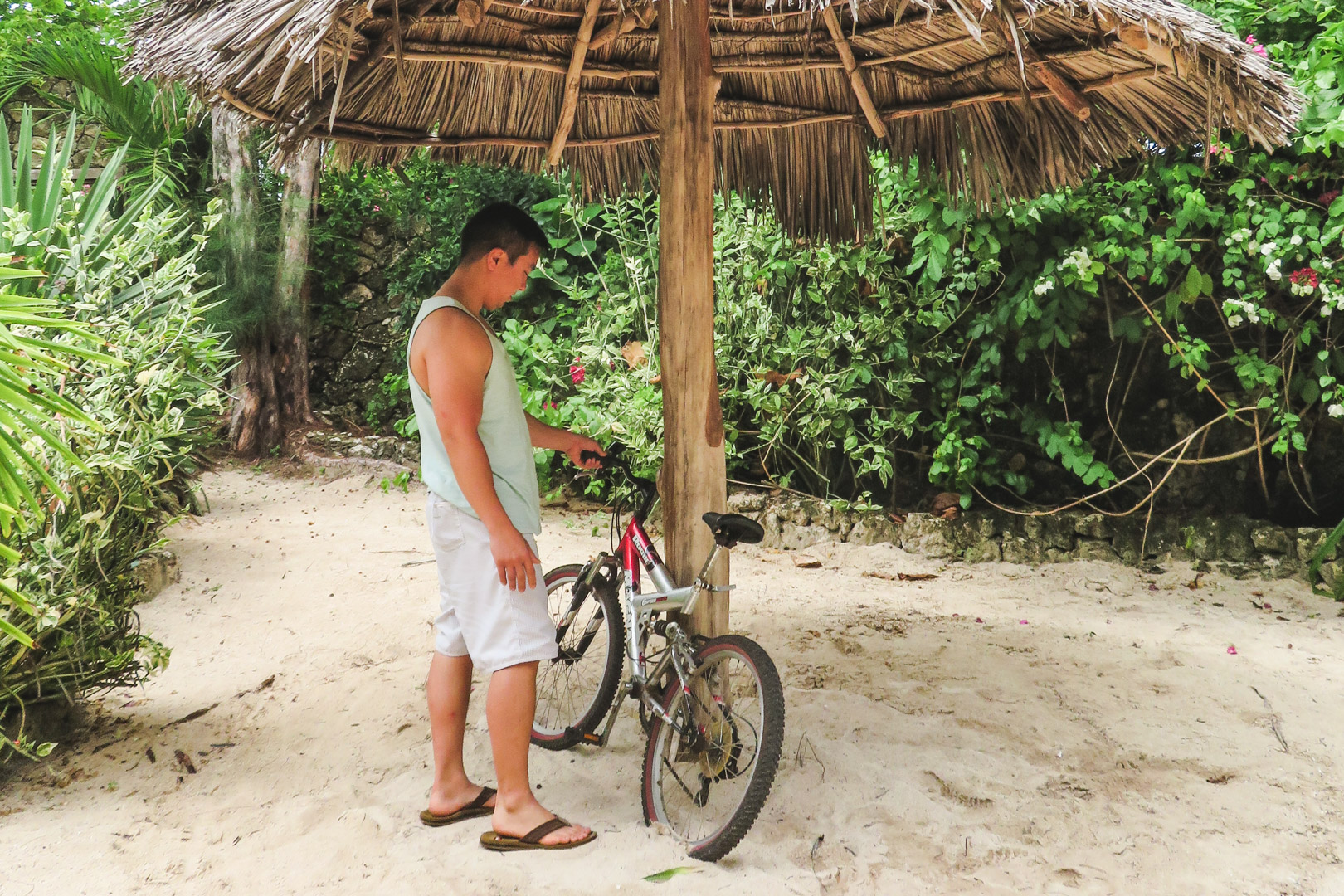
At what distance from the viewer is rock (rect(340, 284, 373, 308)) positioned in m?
8.37

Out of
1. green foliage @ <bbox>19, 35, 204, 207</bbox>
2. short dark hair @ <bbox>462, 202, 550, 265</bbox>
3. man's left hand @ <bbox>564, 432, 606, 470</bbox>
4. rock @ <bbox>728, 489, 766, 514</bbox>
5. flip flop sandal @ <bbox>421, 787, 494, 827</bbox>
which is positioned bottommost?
flip flop sandal @ <bbox>421, 787, 494, 827</bbox>

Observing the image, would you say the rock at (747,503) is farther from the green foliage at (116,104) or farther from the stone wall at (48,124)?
the stone wall at (48,124)

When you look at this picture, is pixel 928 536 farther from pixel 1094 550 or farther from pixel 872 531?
pixel 1094 550

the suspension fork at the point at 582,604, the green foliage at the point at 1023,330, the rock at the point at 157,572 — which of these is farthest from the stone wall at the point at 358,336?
the suspension fork at the point at 582,604

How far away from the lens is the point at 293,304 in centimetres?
771

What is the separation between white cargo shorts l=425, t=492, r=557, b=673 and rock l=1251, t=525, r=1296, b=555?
13.3ft

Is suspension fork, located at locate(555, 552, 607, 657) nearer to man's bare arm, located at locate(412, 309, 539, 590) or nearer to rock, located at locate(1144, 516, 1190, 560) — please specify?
man's bare arm, located at locate(412, 309, 539, 590)

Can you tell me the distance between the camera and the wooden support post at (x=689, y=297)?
8.75ft

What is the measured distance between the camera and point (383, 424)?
807cm

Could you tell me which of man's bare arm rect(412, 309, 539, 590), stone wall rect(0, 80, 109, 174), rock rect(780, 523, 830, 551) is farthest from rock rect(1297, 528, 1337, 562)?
stone wall rect(0, 80, 109, 174)

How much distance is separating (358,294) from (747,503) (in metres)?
4.81

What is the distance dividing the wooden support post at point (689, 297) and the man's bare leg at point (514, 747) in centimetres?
61

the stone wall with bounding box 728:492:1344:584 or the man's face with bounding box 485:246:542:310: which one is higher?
the man's face with bounding box 485:246:542:310

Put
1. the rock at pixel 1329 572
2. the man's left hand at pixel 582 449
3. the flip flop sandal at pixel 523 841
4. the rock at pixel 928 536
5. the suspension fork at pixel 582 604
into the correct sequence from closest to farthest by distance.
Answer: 1. the flip flop sandal at pixel 523 841
2. the man's left hand at pixel 582 449
3. the suspension fork at pixel 582 604
4. the rock at pixel 1329 572
5. the rock at pixel 928 536
